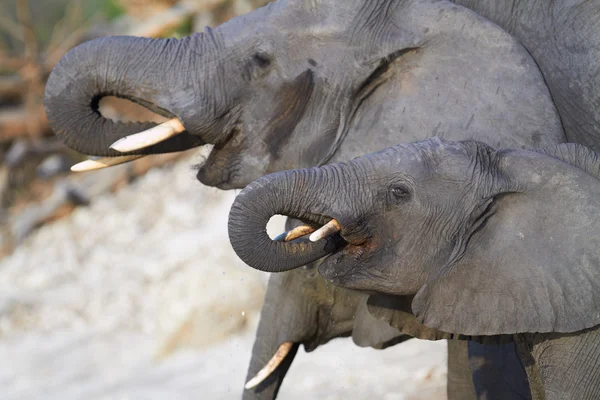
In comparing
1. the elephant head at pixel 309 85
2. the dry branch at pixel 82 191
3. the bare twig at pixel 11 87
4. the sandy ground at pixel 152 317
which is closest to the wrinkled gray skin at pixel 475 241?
the elephant head at pixel 309 85

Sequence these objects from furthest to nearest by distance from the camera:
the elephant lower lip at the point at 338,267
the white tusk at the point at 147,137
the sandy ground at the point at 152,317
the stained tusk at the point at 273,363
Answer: the sandy ground at the point at 152,317 < the stained tusk at the point at 273,363 < the white tusk at the point at 147,137 < the elephant lower lip at the point at 338,267

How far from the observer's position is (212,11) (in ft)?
30.3

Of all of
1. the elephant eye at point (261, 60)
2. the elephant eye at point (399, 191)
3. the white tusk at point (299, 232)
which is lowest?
the white tusk at point (299, 232)

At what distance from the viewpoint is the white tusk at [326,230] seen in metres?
2.42

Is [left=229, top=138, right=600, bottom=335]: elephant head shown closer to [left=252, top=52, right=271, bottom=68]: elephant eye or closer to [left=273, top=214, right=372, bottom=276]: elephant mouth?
[left=273, top=214, right=372, bottom=276]: elephant mouth

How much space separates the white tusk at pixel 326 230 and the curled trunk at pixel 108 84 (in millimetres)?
775

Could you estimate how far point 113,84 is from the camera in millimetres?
3064

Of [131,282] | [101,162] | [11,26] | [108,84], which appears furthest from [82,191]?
[108,84]

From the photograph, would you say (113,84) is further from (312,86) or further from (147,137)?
(312,86)

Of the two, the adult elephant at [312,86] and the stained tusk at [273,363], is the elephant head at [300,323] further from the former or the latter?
the adult elephant at [312,86]

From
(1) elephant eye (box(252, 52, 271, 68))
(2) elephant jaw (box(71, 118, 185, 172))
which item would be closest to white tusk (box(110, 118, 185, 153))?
(2) elephant jaw (box(71, 118, 185, 172))

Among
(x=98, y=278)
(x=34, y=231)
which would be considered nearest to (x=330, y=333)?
(x=98, y=278)

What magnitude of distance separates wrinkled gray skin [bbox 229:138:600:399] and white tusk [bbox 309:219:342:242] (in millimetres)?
20

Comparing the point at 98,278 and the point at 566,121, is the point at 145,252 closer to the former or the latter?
the point at 98,278
